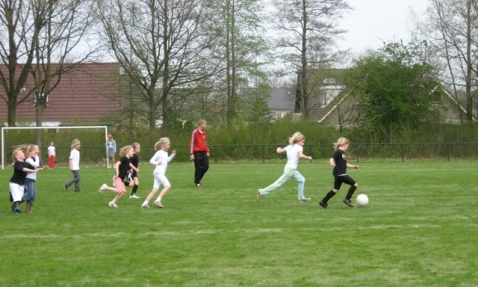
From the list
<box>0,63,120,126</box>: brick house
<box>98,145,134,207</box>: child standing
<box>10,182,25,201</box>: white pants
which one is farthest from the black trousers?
<box>0,63,120,126</box>: brick house

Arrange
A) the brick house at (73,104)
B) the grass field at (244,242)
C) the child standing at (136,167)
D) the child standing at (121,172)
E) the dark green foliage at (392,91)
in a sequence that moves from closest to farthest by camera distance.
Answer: the grass field at (244,242)
the child standing at (121,172)
the child standing at (136,167)
the dark green foliage at (392,91)
the brick house at (73,104)

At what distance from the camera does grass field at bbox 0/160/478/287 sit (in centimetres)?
809

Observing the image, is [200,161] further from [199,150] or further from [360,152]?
[360,152]

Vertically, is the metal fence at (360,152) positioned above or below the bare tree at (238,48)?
below

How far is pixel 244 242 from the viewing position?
1034 cm

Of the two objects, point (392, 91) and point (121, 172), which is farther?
point (392, 91)

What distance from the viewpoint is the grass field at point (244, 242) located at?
26.6ft

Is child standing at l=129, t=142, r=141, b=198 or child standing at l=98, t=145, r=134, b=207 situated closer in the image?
child standing at l=98, t=145, r=134, b=207

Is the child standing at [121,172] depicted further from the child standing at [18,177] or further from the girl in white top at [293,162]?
the girl in white top at [293,162]

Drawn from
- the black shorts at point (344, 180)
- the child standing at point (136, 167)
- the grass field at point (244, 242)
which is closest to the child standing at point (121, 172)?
Result: the grass field at point (244, 242)

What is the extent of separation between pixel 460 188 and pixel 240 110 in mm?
32809

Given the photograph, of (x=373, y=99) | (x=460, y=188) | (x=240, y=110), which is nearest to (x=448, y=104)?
(x=373, y=99)

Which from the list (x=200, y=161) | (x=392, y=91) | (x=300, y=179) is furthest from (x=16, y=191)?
(x=392, y=91)

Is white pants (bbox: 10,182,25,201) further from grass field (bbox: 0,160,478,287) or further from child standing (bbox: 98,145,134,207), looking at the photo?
child standing (bbox: 98,145,134,207)
